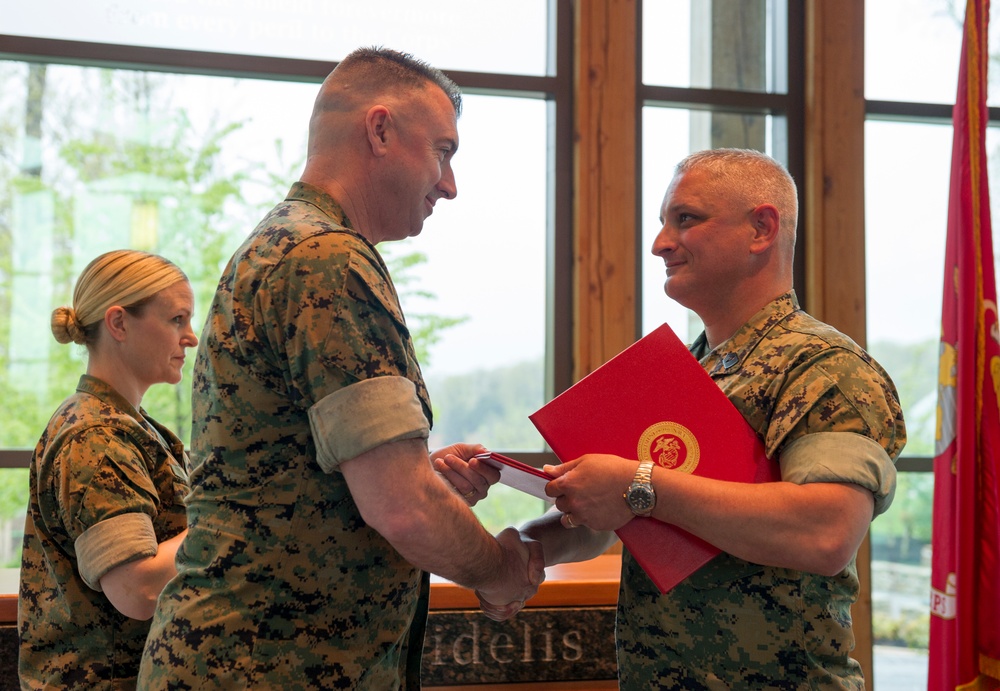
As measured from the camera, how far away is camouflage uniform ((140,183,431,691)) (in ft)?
4.17

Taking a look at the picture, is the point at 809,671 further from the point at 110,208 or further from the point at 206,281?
the point at 110,208

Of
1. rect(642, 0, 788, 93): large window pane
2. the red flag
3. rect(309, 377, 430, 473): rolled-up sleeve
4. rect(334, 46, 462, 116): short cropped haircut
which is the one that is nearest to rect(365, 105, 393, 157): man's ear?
rect(334, 46, 462, 116): short cropped haircut

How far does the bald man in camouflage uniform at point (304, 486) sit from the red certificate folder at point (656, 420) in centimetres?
24

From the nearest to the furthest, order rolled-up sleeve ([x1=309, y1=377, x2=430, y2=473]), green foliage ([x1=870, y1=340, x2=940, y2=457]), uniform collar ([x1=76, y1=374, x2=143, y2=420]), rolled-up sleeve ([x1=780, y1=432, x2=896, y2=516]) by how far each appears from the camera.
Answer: rolled-up sleeve ([x1=309, y1=377, x2=430, y2=473]), rolled-up sleeve ([x1=780, y1=432, x2=896, y2=516]), uniform collar ([x1=76, y1=374, x2=143, y2=420]), green foliage ([x1=870, y1=340, x2=940, y2=457])

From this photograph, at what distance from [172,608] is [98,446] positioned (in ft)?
1.71

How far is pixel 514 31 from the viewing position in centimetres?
405

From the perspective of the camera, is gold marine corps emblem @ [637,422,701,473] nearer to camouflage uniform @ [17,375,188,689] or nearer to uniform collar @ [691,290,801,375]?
uniform collar @ [691,290,801,375]

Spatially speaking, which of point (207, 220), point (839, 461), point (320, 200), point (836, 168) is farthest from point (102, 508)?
point (836, 168)

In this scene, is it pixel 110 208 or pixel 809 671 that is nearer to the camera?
pixel 809 671

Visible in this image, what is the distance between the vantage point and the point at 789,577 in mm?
1531

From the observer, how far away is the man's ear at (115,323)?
196 centimetres

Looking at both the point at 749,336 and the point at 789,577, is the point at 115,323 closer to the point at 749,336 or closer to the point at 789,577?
the point at 749,336

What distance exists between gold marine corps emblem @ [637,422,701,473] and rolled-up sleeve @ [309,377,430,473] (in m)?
0.45

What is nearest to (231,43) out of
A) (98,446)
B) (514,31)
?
(514,31)
